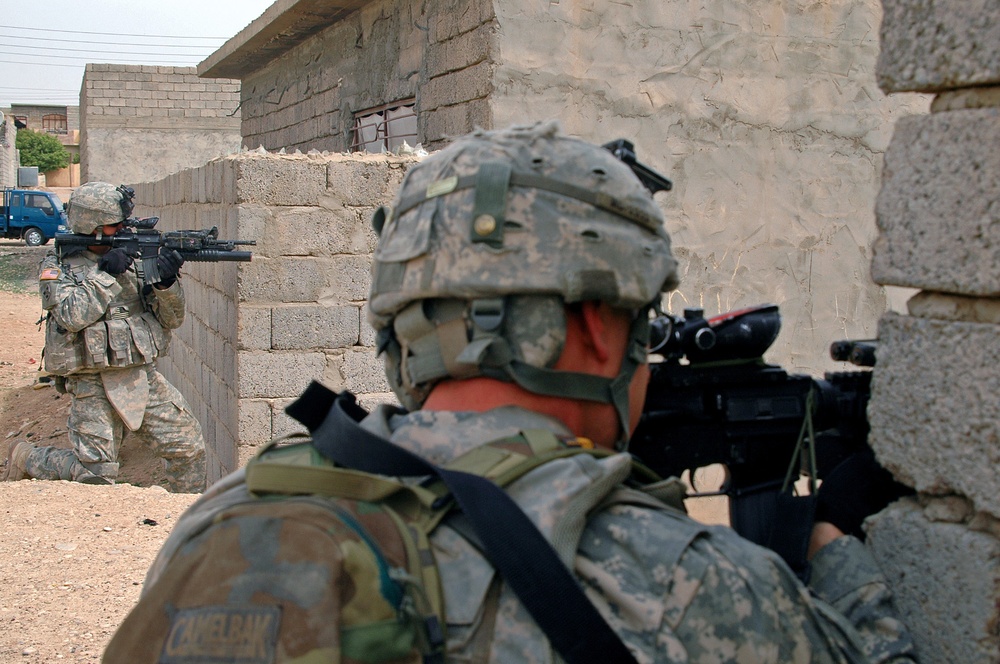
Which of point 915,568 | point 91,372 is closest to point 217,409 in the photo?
point 91,372

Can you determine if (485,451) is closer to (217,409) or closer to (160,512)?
(160,512)

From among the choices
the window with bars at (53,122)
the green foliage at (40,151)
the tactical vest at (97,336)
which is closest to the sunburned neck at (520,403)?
the tactical vest at (97,336)

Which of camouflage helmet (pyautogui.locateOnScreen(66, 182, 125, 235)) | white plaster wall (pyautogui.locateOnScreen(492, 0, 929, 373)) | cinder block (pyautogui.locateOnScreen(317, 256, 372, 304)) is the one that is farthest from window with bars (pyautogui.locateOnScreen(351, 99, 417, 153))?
camouflage helmet (pyautogui.locateOnScreen(66, 182, 125, 235))

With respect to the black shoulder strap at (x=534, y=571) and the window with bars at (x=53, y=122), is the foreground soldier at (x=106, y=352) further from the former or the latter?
the window with bars at (x=53, y=122)

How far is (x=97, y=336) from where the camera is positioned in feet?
22.6

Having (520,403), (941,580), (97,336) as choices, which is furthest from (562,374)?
(97,336)

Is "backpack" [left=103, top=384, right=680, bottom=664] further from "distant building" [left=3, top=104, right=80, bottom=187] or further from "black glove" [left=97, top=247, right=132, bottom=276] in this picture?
"distant building" [left=3, top=104, right=80, bottom=187]

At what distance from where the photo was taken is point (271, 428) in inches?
235

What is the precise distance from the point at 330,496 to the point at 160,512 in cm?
511

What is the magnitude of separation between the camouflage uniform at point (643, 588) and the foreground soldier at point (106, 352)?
5855 millimetres

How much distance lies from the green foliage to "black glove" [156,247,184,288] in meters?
42.2

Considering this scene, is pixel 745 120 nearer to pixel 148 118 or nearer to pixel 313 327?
pixel 313 327

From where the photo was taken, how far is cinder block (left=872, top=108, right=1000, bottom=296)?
1.54 meters

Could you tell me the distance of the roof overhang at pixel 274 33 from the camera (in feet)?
27.0
